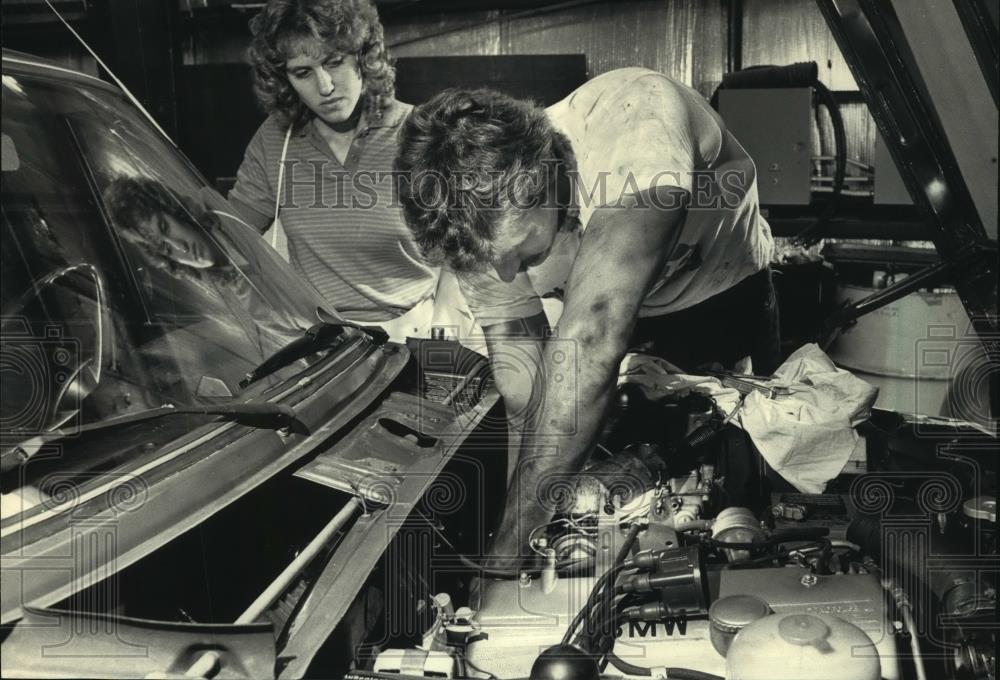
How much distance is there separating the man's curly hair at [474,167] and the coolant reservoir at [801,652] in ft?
3.88

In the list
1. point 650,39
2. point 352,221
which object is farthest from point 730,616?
point 650,39

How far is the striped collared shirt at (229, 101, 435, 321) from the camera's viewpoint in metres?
2.52

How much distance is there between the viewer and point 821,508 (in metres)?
1.58

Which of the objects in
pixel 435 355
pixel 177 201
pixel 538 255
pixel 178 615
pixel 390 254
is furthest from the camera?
→ pixel 390 254

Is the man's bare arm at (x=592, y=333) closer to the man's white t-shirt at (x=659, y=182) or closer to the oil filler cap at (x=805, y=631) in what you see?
the man's white t-shirt at (x=659, y=182)

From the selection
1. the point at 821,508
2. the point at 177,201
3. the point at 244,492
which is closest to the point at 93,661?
the point at 244,492

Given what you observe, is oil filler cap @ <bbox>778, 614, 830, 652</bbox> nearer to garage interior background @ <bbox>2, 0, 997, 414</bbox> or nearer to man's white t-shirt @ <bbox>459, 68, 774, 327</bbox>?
man's white t-shirt @ <bbox>459, 68, 774, 327</bbox>

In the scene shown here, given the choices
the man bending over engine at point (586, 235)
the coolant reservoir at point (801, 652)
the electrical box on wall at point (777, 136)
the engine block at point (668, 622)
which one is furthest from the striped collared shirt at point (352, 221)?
the coolant reservoir at point (801, 652)

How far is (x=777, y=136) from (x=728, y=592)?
152 centimetres

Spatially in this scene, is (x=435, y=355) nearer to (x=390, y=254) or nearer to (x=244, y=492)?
(x=244, y=492)

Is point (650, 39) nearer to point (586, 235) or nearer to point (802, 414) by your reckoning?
point (586, 235)

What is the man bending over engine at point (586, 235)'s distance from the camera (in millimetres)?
1775

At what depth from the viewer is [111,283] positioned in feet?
4.49

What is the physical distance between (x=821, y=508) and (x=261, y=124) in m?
1.95
